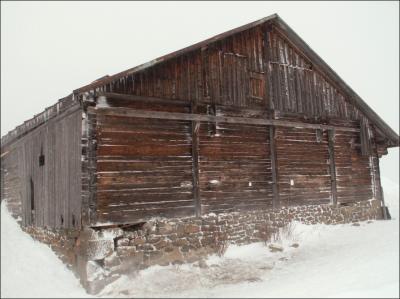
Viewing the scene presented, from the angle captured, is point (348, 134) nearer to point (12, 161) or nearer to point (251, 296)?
point (251, 296)

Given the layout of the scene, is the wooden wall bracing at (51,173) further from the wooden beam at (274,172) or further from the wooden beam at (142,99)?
the wooden beam at (274,172)

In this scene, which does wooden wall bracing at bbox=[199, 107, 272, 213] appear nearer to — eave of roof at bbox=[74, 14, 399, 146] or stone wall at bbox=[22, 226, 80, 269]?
eave of roof at bbox=[74, 14, 399, 146]

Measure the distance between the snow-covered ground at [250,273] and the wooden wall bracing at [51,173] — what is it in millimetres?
1035

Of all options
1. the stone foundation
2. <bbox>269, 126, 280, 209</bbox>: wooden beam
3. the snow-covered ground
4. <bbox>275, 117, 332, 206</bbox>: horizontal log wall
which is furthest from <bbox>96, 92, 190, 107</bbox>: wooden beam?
the snow-covered ground

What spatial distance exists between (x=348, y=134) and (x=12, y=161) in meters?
12.1

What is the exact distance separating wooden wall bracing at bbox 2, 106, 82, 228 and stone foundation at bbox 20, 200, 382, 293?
0.46 m

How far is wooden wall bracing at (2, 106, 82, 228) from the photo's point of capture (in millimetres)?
9336

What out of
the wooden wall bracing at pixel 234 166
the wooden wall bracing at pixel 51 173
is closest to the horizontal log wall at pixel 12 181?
the wooden wall bracing at pixel 51 173

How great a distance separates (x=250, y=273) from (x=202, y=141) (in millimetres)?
3659

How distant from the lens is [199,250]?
33.7ft

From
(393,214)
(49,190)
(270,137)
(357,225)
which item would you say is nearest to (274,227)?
(270,137)

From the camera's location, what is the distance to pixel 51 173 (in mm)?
10625

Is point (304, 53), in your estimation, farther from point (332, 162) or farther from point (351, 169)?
point (351, 169)

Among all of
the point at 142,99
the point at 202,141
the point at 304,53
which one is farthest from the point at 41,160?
the point at 304,53
